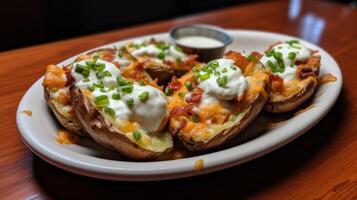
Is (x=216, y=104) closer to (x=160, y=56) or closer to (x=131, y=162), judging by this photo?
(x=131, y=162)

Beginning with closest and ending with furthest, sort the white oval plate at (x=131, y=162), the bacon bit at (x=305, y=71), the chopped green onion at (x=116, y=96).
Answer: the white oval plate at (x=131, y=162) → the chopped green onion at (x=116, y=96) → the bacon bit at (x=305, y=71)

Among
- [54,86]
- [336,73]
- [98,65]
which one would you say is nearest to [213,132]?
[98,65]

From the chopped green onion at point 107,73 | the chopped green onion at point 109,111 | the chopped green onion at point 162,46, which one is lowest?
the chopped green onion at point 162,46

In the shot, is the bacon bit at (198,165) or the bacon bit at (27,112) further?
the bacon bit at (27,112)

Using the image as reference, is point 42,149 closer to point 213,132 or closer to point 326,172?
point 213,132

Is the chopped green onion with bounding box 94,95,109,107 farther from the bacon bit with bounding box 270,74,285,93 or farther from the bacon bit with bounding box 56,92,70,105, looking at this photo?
the bacon bit with bounding box 270,74,285,93

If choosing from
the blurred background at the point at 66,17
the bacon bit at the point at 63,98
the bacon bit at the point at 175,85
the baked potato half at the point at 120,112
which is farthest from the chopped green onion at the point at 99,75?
the blurred background at the point at 66,17

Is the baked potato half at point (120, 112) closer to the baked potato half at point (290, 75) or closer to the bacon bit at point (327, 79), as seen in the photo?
the baked potato half at point (290, 75)
